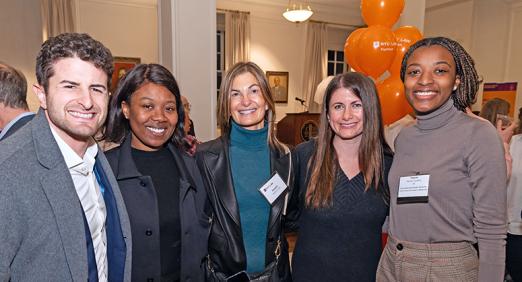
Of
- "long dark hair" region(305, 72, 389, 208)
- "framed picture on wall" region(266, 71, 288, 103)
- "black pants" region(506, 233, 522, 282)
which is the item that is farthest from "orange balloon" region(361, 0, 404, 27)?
"framed picture on wall" region(266, 71, 288, 103)

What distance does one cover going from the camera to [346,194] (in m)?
1.58

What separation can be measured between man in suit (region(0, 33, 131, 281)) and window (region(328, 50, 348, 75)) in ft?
27.4

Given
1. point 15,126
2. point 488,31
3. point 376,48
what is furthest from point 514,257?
point 488,31

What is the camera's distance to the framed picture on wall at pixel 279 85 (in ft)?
27.0

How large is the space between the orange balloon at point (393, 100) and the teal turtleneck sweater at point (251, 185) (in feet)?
6.29

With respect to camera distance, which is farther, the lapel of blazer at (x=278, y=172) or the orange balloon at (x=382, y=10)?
the orange balloon at (x=382, y=10)

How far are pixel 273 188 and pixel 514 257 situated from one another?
6.90ft

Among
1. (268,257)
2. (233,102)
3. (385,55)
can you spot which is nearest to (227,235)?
(268,257)

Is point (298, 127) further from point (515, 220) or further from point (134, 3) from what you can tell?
point (134, 3)

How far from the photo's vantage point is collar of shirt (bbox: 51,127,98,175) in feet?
3.53

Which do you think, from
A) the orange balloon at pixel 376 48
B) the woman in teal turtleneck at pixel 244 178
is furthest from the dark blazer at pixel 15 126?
the orange balloon at pixel 376 48

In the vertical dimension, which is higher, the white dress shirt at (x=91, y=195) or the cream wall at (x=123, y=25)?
the cream wall at (x=123, y=25)

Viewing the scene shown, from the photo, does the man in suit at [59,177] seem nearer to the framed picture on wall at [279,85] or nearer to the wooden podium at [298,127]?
the wooden podium at [298,127]

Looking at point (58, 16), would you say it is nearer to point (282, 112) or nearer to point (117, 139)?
point (282, 112)
